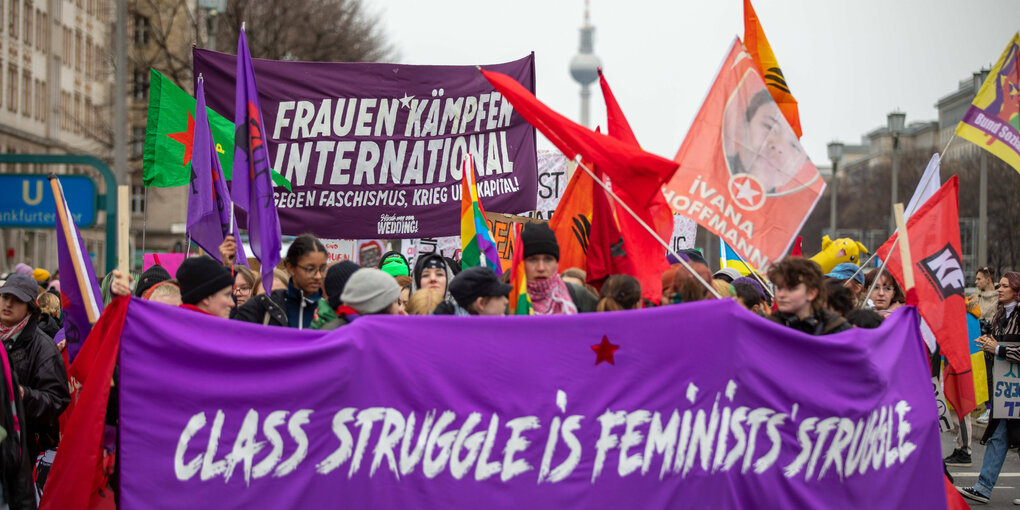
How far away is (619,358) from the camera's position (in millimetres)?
5668

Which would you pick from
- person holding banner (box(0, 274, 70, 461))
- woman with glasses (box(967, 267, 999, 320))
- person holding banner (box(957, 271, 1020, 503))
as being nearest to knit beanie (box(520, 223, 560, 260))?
person holding banner (box(0, 274, 70, 461))

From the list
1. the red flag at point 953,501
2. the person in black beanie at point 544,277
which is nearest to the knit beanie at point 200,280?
the person in black beanie at point 544,277

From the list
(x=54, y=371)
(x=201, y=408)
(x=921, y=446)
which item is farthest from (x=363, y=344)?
(x=921, y=446)

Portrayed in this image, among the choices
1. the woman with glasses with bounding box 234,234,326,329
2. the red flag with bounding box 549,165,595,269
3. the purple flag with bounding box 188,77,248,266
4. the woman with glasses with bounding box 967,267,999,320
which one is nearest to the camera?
the woman with glasses with bounding box 234,234,326,329

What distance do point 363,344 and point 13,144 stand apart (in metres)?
47.3

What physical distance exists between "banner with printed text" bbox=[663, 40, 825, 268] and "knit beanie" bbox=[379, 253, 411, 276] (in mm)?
2746

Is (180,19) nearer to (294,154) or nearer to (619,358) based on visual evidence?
(294,154)

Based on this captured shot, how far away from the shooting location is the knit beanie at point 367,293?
578 cm

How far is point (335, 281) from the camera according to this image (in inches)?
246

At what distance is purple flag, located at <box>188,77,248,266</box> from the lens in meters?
8.17

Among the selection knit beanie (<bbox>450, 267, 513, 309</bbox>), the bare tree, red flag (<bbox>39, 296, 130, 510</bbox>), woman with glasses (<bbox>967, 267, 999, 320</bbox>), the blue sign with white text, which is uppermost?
the bare tree

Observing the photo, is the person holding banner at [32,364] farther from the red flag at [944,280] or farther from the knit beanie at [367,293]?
the red flag at [944,280]

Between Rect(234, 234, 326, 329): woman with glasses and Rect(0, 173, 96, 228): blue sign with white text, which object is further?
Rect(0, 173, 96, 228): blue sign with white text

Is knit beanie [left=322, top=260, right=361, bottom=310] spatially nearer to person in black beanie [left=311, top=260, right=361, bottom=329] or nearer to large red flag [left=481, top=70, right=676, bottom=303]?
person in black beanie [left=311, top=260, right=361, bottom=329]
